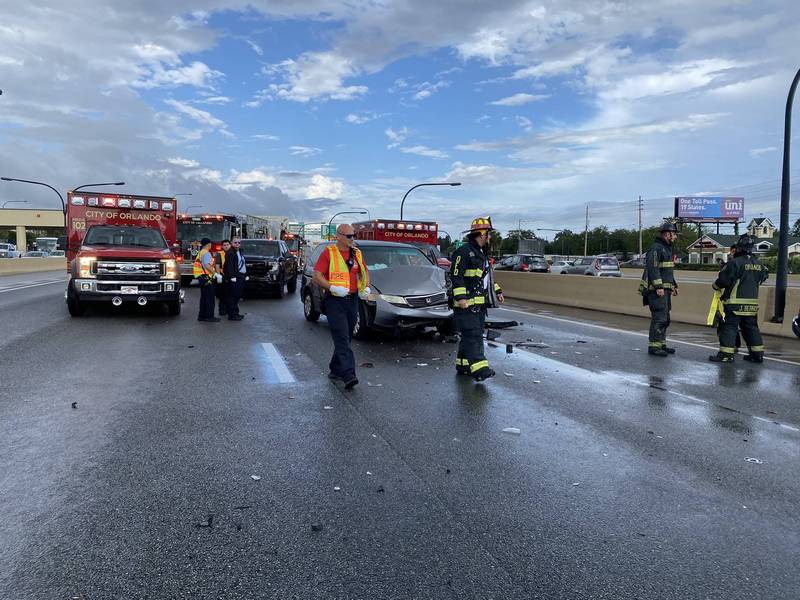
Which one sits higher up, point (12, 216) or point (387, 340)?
point (12, 216)

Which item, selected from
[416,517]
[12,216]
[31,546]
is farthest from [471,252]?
[12,216]

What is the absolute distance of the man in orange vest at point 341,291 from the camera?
6730mm

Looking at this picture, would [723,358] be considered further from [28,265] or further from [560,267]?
[560,267]

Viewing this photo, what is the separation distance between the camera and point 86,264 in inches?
471

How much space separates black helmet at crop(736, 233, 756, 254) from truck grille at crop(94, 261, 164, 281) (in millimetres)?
10525

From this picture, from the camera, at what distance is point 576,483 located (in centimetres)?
411

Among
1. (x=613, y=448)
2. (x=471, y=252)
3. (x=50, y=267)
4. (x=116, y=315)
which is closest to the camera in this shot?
(x=613, y=448)

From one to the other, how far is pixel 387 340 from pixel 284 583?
7.56 meters

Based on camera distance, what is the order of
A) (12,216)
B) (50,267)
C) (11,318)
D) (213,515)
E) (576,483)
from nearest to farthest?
(213,515), (576,483), (11,318), (50,267), (12,216)

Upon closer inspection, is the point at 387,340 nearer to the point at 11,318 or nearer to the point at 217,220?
the point at 11,318

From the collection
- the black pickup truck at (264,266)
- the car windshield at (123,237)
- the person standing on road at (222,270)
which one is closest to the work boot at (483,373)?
the person standing on road at (222,270)

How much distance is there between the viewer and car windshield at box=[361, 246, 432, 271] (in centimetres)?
1095

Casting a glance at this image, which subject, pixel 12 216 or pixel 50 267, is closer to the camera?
pixel 50 267

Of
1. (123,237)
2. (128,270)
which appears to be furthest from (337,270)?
(123,237)
